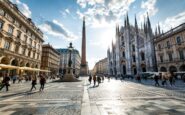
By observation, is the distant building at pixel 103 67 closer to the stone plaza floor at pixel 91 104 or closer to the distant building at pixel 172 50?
the distant building at pixel 172 50

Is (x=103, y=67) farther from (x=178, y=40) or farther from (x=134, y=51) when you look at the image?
(x=178, y=40)

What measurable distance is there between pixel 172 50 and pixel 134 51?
22577mm

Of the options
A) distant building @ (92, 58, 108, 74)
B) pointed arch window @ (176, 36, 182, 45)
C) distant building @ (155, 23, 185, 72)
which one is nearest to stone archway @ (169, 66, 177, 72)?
distant building @ (155, 23, 185, 72)

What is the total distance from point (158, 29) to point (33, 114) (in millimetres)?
67141

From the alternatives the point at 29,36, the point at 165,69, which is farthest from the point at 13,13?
the point at 165,69

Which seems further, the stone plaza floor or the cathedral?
the cathedral

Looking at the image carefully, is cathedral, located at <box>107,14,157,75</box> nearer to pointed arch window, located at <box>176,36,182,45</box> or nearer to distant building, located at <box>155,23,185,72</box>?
distant building, located at <box>155,23,185,72</box>

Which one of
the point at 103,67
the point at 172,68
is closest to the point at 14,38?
the point at 172,68

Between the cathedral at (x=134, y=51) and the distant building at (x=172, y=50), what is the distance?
4679mm

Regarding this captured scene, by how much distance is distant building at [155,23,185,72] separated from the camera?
1131 inches

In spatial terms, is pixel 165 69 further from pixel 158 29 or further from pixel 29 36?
pixel 29 36

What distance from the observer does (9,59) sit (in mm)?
24141

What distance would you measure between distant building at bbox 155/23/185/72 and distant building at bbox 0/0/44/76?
3631 cm

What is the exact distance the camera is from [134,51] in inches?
2117
